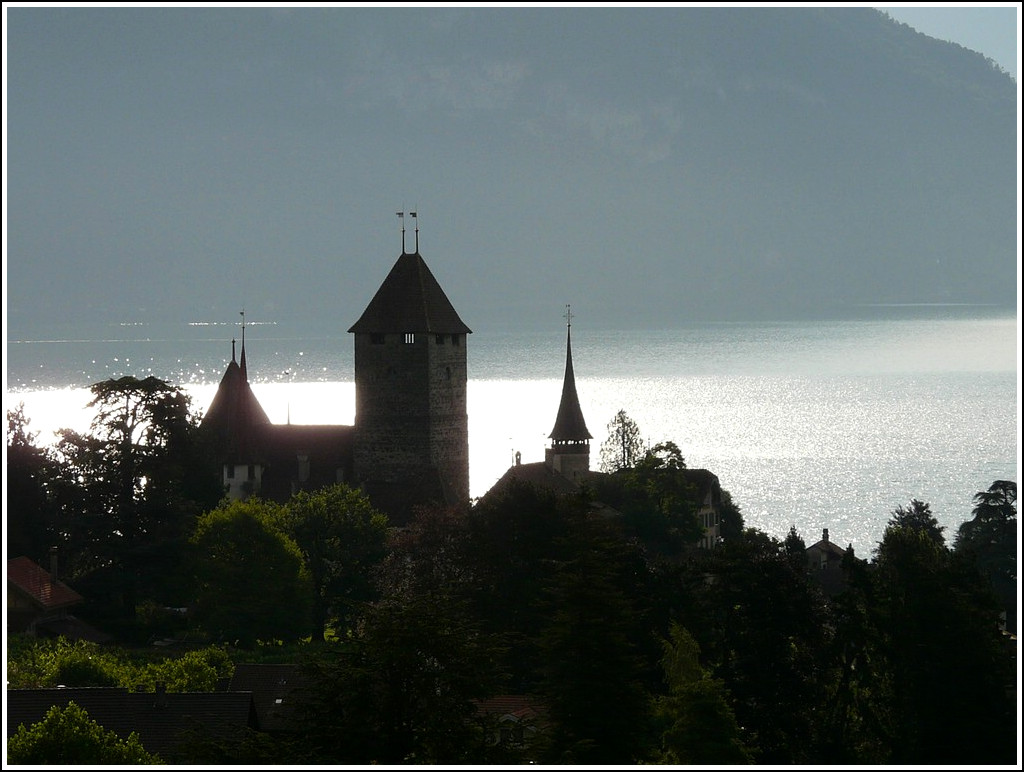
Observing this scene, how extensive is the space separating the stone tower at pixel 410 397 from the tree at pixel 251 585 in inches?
399

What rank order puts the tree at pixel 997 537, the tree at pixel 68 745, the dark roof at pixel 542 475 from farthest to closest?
Result: the dark roof at pixel 542 475 → the tree at pixel 997 537 → the tree at pixel 68 745

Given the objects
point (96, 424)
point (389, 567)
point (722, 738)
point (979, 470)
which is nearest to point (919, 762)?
point (722, 738)

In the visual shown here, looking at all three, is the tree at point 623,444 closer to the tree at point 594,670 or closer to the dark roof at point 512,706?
the dark roof at point 512,706

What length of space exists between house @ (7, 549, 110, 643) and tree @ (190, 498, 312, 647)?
3023 millimetres

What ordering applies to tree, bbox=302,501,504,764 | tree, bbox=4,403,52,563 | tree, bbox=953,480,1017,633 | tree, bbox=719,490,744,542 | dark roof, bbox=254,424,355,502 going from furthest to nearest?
1. tree, bbox=719,490,744,542
2. dark roof, bbox=254,424,355,502
3. tree, bbox=953,480,1017,633
4. tree, bbox=4,403,52,563
5. tree, bbox=302,501,504,764

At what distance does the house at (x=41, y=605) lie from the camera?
44281mm

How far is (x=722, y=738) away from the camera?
26.8 metres

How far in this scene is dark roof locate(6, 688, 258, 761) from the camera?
28844 mm

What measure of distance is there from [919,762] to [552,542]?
1100 centimetres

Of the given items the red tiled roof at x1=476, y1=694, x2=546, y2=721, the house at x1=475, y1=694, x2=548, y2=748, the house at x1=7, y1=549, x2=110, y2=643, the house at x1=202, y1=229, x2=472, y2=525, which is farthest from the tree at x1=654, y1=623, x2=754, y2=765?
the house at x1=202, y1=229, x2=472, y2=525

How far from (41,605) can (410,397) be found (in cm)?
1654

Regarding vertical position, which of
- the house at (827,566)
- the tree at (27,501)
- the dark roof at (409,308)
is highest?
the dark roof at (409,308)

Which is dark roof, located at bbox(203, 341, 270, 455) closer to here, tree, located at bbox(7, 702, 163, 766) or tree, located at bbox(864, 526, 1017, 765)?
tree, located at bbox(864, 526, 1017, 765)

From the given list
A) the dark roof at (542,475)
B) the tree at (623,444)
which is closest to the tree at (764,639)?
the dark roof at (542,475)
